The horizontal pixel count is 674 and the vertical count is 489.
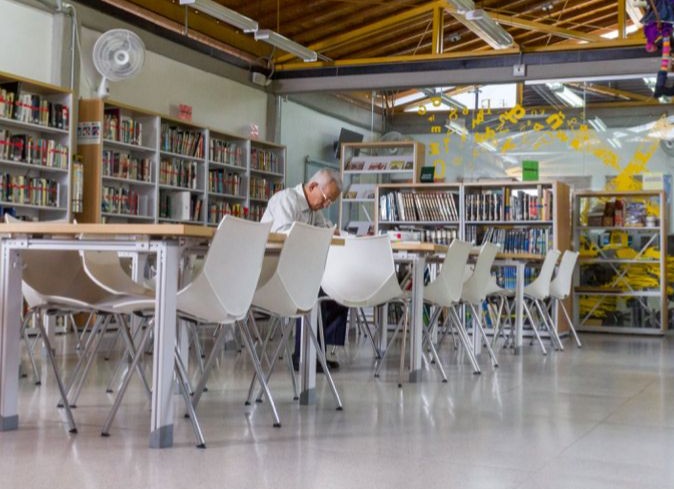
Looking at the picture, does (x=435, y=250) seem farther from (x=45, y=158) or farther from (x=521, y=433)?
(x=45, y=158)

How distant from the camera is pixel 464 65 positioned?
10648 mm

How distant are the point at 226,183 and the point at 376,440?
24.5 ft

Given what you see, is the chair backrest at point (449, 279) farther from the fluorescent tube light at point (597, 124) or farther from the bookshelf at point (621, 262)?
the fluorescent tube light at point (597, 124)

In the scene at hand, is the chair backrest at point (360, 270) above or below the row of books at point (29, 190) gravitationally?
below

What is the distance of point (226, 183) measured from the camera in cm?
1046

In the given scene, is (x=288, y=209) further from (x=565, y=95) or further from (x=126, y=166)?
(x=565, y=95)

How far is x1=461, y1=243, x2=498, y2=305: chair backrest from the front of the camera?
242 inches

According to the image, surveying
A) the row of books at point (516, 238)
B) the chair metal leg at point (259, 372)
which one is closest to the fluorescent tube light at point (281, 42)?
the row of books at point (516, 238)

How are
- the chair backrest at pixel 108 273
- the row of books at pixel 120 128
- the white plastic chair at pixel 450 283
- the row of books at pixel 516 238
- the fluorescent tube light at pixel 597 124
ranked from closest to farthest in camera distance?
the chair backrest at pixel 108 273 < the white plastic chair at pixel 450 283 < the row of books at pixel 120 128 < the row of books at pixel 516 238 < the fluorescent tube light at pixel 597 124

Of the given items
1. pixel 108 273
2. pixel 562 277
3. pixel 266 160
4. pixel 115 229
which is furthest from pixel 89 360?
pixel 266 160

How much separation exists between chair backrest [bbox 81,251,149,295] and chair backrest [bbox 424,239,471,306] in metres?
2.01

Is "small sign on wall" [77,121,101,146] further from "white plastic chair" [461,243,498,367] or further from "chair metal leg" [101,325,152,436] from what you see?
"chair metal leg" [101,325,152,436]

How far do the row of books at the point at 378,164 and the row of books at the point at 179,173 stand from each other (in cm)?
206

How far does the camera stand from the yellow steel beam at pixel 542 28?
33.5ft
